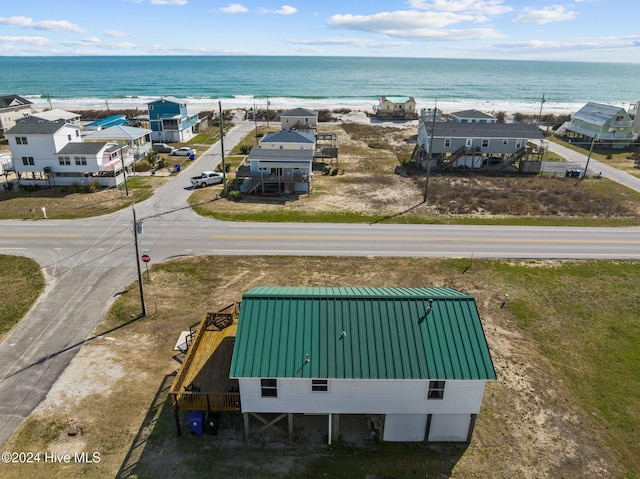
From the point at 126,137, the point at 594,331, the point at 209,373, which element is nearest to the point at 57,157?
the point at 126,137

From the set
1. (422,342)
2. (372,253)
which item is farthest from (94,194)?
(422,342)

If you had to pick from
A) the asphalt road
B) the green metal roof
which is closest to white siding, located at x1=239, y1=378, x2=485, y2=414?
the green metal roof

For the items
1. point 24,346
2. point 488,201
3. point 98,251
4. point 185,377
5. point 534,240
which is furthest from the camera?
point 488,201

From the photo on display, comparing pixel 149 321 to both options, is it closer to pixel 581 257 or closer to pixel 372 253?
pixel 372 253

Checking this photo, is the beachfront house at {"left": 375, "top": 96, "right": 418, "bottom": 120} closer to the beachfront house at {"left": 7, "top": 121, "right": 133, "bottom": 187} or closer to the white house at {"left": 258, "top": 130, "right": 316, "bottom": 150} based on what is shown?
the white house at {"left": 258, "top": 130, "right": 316, "bottom": 150}

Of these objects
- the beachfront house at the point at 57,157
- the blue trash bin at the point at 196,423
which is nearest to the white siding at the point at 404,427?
the blue trash bin at the point at 196,423
